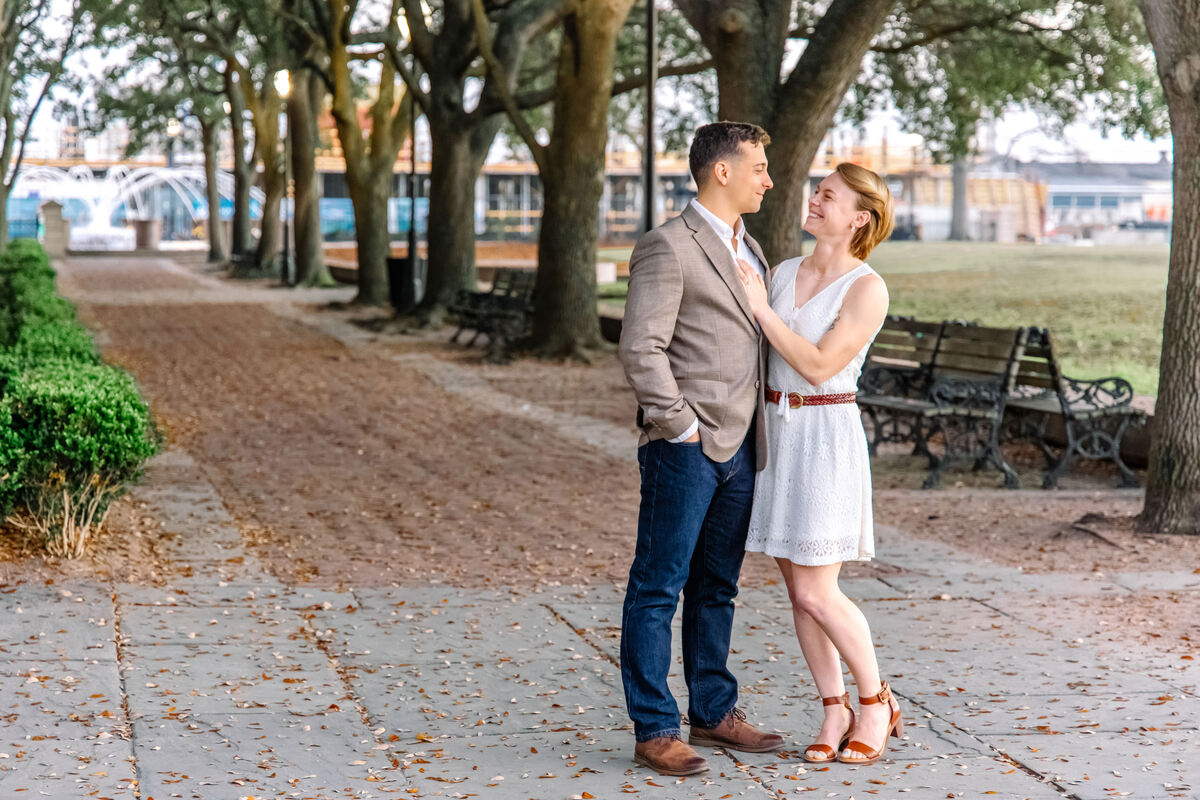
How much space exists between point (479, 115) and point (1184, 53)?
50.9 feet

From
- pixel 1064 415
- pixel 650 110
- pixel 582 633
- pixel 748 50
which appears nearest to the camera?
pixel 582 633

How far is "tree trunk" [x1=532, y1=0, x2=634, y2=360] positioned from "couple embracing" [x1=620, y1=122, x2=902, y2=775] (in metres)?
13.6

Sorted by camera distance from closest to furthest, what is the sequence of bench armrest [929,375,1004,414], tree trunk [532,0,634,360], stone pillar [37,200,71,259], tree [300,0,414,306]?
bench armrest [929,375,1004,414]
tree trunk [532,0,634,360]
tree [300,0,414,306]
stone pillar [37,200,71,259]

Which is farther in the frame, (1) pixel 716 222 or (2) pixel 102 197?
(2) pixel 102 197

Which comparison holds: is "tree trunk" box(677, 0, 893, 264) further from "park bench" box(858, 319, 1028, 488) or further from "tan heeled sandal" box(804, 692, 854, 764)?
"tan heeled sandal" box(804, 692, 854, 764)

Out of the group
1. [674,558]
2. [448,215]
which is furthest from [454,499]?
[448,215]

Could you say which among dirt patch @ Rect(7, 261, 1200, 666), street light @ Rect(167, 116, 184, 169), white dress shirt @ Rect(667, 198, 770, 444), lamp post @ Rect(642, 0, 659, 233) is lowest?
dirt patch @ Rect(7, 261, 1200, 666)

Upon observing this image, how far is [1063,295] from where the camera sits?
3148cm

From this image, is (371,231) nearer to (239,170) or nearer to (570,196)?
(570,196)

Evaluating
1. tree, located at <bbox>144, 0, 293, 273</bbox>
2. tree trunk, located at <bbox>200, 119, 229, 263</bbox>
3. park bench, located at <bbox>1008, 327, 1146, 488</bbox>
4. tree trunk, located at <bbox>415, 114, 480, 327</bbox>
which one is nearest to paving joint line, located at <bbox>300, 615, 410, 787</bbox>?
park bench, located at <bbox>1008, 327, 1146, 488</bbox>

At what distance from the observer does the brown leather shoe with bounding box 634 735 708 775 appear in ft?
14.9

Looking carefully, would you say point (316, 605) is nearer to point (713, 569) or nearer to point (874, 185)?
point (713, 569)

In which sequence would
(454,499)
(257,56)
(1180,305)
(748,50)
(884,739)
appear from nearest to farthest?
(884,739)
(1180,305)
(454,499)
(748,50)
(257,56)

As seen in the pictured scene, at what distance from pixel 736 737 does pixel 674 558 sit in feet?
2.04
